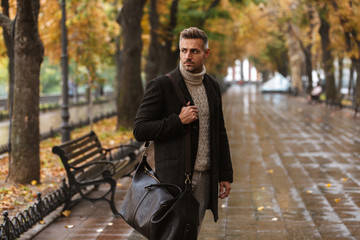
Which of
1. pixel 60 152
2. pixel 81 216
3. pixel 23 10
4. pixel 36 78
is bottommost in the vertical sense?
pixel 81 216

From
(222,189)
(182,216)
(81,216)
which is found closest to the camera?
(182,216)

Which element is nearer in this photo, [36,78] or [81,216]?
[81,216]

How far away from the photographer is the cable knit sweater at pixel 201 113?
12.7 feet

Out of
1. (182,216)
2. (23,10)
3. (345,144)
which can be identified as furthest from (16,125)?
(345,144)

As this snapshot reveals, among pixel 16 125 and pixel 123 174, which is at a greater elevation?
pixel 16 125

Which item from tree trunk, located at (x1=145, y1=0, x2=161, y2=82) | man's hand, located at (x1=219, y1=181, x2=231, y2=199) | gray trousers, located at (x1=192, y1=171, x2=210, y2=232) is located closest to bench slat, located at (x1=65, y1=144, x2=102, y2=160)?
man's hand, located at (x1=219, y1=181, x2=231, y2=199)

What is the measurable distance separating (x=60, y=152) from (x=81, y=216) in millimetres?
908

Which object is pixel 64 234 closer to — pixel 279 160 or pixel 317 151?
pixel 279 160

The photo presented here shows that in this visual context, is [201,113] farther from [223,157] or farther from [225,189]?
[225,189]

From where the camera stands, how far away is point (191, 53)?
3746 millimetres

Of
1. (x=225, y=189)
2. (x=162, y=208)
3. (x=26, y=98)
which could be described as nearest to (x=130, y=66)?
(x=26, y=98)

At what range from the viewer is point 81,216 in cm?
753

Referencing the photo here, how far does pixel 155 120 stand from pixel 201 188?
23.4 inches

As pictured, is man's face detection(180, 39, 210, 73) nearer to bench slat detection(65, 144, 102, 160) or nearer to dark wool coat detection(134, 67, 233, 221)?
dark wool coat detection(134, 67, 233, 221)
